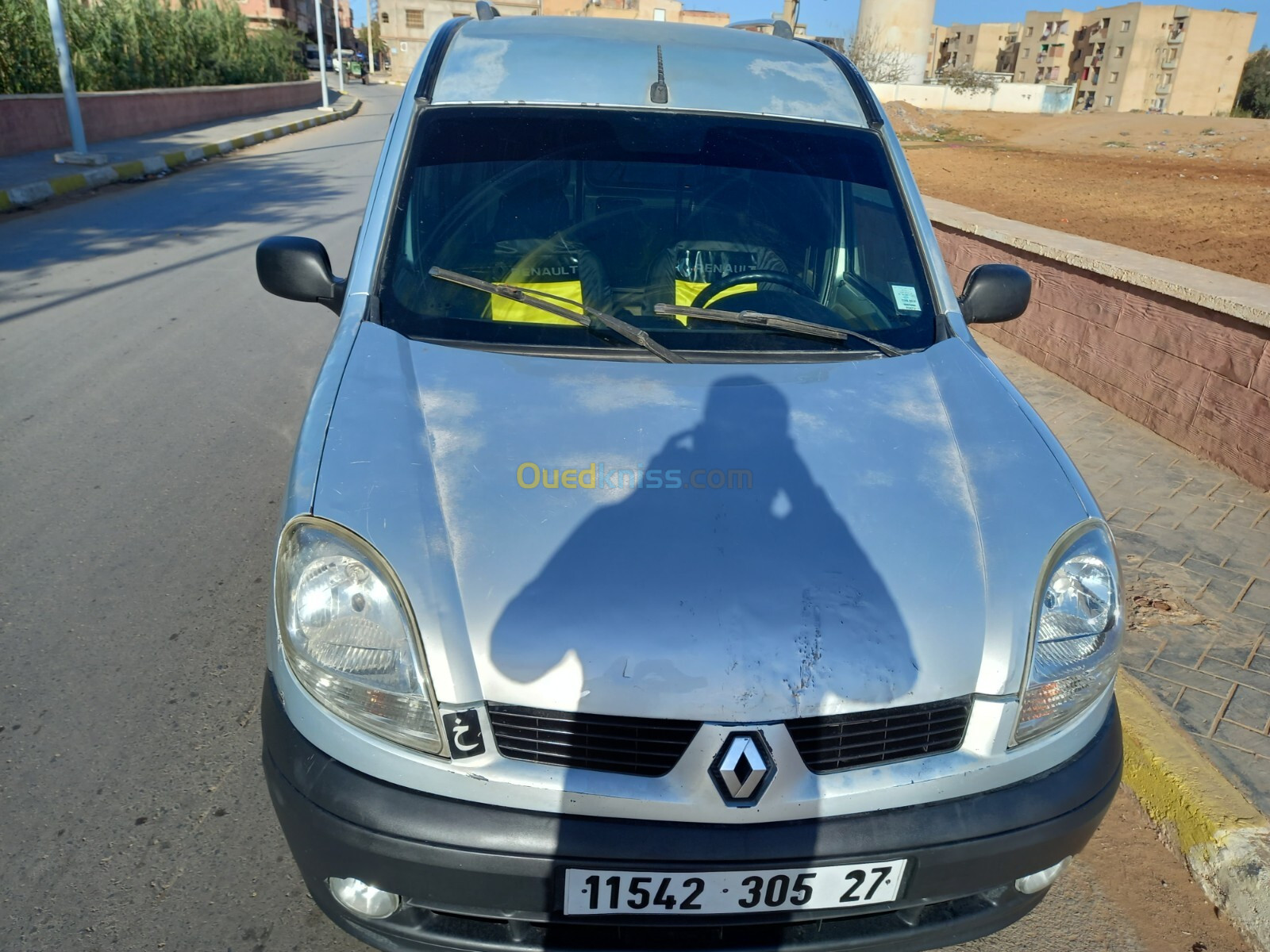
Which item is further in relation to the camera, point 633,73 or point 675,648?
point 633,73

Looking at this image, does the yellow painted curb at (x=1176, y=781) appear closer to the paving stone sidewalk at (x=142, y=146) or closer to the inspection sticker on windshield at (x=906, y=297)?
the inspection sticker on windshield at (x=906, y=297)

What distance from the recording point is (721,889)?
1.74 m

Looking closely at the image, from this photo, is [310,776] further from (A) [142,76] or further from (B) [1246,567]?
(A) [142,76]

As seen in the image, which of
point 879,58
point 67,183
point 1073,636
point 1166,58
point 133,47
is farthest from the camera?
point 1166,58

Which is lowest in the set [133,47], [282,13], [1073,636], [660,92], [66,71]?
[1073,636]

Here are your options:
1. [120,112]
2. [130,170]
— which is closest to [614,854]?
[130,170]

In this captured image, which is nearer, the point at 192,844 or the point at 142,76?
the point at 192,844

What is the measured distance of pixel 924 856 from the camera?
5.85ft

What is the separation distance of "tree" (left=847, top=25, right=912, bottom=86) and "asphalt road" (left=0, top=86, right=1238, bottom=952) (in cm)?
7009

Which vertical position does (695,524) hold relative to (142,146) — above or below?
above

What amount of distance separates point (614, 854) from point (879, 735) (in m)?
0.54

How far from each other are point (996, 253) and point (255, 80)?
1310 inches

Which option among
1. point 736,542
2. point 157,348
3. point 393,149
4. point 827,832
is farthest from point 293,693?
point 157,348

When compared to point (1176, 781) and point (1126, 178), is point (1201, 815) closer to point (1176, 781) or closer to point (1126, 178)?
point (1176, 781)
